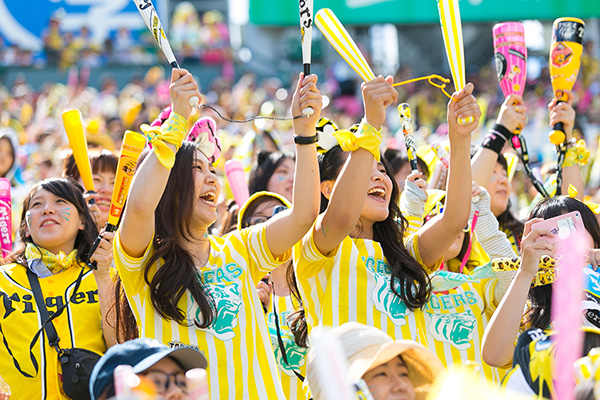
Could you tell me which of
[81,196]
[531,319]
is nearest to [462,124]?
[531,319]

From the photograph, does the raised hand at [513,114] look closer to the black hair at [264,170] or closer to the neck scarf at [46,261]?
the black hair at [264,170]

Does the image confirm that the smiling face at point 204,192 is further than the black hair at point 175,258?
Yes

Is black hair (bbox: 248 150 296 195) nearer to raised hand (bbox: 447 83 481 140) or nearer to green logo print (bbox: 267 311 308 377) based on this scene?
green logo print (bbox: 267 311 308 377)

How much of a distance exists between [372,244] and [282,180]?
1.72 meters

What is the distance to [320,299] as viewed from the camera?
2.81 metres

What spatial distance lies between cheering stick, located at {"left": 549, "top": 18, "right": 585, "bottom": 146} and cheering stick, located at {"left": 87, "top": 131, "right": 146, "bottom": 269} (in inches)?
77.2

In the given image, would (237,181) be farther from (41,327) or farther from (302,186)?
(302,186)

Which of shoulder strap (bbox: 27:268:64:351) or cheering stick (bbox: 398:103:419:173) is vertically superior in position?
cheering stick (bbox: 398:103:419:173)

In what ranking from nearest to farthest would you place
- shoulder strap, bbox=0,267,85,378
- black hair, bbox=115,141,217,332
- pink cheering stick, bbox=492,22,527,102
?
black hair, bbox=115,141,217,332 → shoulder strap, bbox=0,267,85,378 → pink cheering stick, bbox=492,22,527,102

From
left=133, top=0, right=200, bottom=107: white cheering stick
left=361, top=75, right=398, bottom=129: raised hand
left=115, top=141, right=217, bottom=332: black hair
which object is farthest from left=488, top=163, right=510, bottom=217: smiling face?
left=133, top=0, right=200, bottom=107: white cheering stick

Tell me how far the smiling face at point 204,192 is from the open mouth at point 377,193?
54 centimetres

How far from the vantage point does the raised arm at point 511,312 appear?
8.14ft

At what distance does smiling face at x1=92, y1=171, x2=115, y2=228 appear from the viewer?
422 centimetres

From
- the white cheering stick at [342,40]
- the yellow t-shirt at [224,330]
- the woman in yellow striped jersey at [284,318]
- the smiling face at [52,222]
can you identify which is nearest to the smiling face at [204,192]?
the yellow t-shirt at [224,330]
